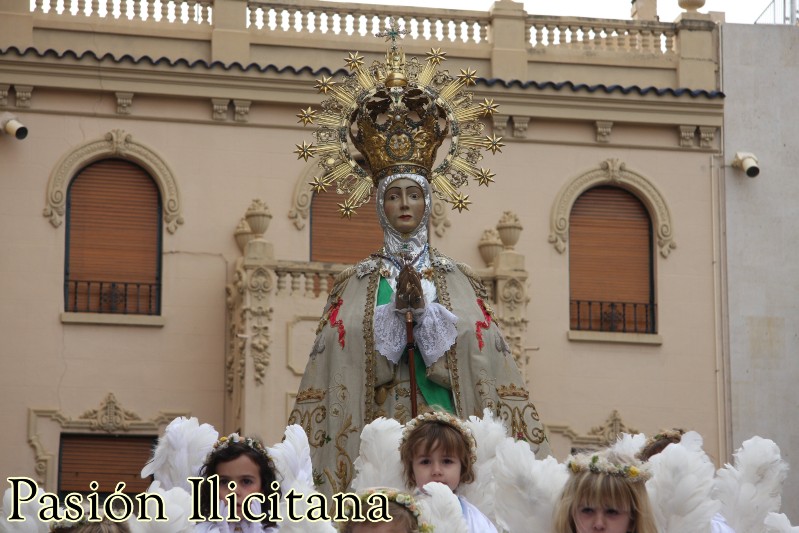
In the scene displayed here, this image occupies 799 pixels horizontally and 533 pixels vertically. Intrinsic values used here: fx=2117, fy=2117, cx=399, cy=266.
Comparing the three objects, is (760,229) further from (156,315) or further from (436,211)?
(156,315)

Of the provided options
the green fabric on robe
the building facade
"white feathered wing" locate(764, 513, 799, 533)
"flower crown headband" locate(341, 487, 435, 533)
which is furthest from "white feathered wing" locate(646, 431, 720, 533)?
the building facade

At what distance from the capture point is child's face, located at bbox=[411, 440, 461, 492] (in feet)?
35.2

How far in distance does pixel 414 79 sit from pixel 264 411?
532 inches

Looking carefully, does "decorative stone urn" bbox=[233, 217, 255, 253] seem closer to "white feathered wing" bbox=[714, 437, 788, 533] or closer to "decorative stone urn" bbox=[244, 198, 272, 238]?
"decorative stone urn" bbox=[244, 198, 272, 238]

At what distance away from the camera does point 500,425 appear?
11.3 metres

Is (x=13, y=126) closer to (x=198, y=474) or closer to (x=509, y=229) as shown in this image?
(x=509, y=229)

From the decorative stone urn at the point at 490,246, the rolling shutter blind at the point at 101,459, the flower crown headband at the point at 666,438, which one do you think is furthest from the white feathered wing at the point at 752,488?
the decorative stone urn at the point at 490,246

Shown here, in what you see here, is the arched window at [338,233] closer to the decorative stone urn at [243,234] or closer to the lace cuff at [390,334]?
the decorative stone urn at [243,234]

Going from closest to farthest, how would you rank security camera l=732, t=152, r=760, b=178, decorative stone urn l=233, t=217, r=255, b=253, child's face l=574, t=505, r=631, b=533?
1. child's face l=574, t=505, r=631, b=533
2. decorative stone urn l=233, t=217, r=255, b=253
3. security camera l=732, t=152, r=760, b=178

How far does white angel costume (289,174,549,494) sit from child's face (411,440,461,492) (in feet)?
6.51

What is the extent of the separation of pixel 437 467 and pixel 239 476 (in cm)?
100

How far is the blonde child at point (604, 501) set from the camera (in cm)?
912

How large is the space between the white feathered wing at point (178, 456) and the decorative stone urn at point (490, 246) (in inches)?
695

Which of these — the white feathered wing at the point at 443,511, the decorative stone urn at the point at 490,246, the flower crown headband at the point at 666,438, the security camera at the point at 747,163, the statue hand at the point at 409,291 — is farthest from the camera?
the security camera at the point at 747,163
